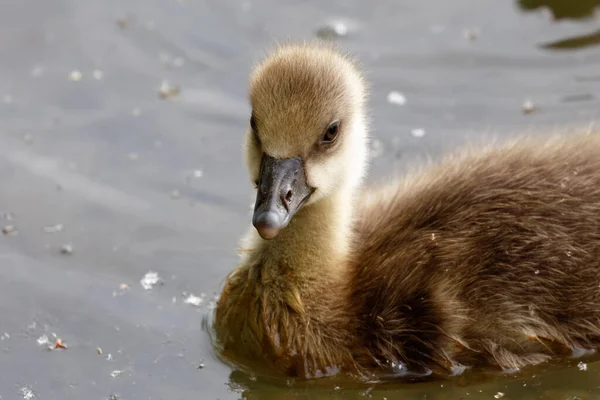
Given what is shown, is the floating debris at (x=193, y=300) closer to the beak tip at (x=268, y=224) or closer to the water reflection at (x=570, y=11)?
the beak tip at (x=268, y=224)

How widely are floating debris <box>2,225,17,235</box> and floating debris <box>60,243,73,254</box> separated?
0.27 metres

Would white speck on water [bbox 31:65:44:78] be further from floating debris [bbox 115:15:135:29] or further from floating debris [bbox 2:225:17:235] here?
floating debris [bbox 2:225:17:235]

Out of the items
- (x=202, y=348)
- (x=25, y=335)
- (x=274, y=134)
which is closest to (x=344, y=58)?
(x=274, y=134)

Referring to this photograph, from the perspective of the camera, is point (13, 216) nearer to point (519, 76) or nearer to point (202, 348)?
point (202, 348)

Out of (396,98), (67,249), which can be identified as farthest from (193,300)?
(396,98)

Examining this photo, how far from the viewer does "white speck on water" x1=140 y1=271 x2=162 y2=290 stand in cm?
529

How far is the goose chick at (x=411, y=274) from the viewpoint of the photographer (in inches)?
183

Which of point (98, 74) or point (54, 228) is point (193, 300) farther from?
point (98, 74)

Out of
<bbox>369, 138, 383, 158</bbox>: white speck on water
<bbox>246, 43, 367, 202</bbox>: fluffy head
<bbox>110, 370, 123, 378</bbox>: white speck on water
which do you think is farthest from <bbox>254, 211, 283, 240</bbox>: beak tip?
<bbox>369, 138, 383, 158</bbox>: white speck on water

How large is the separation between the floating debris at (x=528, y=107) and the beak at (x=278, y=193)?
240 centimetres

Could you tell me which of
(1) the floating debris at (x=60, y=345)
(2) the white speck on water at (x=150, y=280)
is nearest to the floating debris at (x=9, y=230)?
(2) the white speck on water at (x=150, y=280)

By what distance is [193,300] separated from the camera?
5211mm

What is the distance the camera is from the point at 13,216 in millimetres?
5742

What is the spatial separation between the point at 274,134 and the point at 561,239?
1.23m
